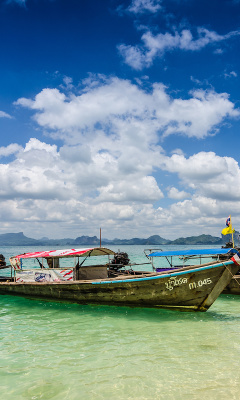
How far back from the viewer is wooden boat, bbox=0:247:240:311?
413 inches

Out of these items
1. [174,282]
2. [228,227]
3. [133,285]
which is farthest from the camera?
[228,227]

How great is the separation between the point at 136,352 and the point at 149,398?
2.16 m

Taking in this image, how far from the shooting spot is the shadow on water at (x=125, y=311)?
10.6 m

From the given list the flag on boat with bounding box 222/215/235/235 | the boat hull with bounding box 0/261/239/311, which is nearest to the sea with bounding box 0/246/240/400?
the boat hull with bounding box 0/261/239/311

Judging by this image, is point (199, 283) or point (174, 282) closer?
point (199, 283)

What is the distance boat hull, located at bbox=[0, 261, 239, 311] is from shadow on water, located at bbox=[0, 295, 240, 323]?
0.26 meters

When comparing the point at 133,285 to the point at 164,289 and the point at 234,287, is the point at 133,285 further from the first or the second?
the point at 234,287

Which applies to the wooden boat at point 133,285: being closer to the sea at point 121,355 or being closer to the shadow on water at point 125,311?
the shadow on water at point 125,311

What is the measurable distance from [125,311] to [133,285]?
120 centimetres

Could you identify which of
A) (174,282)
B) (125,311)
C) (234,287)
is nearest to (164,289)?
(174,282)

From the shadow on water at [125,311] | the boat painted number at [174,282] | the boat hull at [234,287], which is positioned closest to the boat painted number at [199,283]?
the boat painted number at [174,282]

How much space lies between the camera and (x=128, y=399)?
5.19 m

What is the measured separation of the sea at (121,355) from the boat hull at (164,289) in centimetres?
47

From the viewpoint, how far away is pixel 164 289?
11.0 metres
